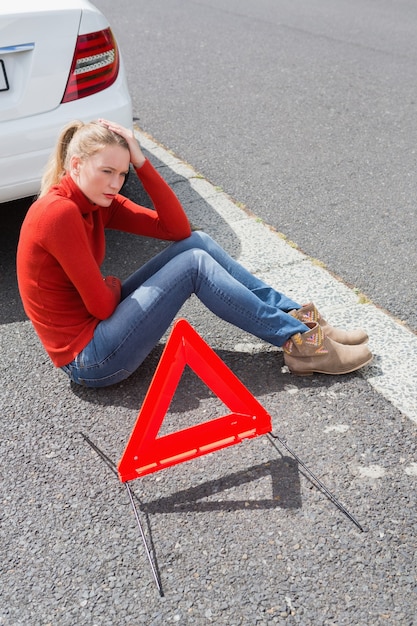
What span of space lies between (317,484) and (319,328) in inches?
30.2

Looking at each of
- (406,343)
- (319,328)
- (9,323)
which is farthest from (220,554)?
(9,323)

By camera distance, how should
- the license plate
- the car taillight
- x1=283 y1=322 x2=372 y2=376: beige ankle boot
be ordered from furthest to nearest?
1. the car taillight
2. the license plate
3. x1=283 y1=322 x2=372 y2=376: beige ankle boot

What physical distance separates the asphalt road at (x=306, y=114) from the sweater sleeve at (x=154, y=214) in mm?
1086

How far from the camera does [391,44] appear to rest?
8.69m

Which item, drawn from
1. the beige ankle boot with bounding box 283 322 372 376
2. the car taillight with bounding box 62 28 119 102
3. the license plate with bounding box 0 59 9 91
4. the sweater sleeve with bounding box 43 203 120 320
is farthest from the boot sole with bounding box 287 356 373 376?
the license plate with bounding box 0 59 9 91

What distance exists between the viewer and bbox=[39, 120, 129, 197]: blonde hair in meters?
2.98

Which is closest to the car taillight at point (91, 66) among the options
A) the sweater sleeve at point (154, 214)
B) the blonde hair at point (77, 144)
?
Result: the sweater sleeve at point (154, 214)

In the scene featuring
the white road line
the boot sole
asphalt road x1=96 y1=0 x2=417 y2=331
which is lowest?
asphalt road x1=96 y1=0 x2=417 y2=331

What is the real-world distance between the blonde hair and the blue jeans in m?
0.57

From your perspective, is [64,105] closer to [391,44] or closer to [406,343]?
[406,343]

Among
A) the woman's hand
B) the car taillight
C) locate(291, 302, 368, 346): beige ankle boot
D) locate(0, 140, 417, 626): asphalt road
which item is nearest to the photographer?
locate(0, 140, 417, 626): asphalt road

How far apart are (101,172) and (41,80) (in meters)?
1.24

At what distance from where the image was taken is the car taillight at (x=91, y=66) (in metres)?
4.04

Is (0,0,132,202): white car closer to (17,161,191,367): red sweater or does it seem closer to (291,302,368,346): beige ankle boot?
(17,161,191,367): red sweater
